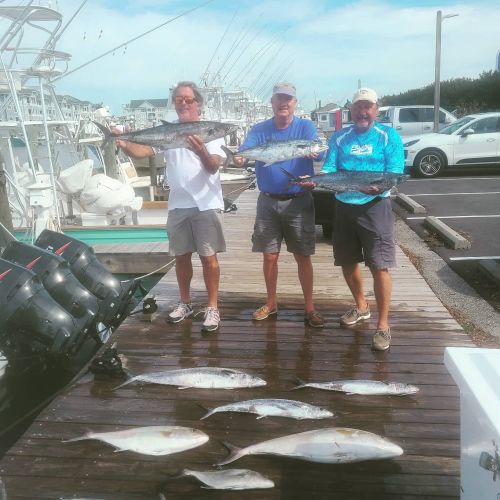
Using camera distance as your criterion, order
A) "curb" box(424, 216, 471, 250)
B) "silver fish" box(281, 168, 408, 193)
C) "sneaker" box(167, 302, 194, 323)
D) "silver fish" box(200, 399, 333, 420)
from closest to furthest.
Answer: "silver fish" box(200, 399, 333, 420) < "silver fish" box(281, 168, 408, 193) < "sneaker" box(167, 302, 194, 323) < "curb" box(424, 216, 471, 250)

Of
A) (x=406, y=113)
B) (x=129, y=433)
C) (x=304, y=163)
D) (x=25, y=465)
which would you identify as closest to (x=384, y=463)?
(x=129, y=433)

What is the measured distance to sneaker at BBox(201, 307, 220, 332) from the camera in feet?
13.0

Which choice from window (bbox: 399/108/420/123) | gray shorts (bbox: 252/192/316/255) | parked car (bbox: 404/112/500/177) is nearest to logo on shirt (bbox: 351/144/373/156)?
gray shorts (bbox: 252/192/316/255)

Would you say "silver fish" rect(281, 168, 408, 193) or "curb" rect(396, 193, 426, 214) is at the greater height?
"silver fish" rect(281, 168, 408, 193)

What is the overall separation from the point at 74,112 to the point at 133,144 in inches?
366

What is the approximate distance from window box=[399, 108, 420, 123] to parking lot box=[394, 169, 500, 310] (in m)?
4.18

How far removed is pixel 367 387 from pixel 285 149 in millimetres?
1668

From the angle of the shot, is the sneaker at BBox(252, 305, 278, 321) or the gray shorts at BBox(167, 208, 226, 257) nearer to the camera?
the gray shorts at BBox(167, 208, 226, 257)

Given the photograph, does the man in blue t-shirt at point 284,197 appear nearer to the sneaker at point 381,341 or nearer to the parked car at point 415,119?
the sneaker at point 381,341

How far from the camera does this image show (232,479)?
2.25m

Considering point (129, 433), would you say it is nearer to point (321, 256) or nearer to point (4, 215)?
point (321, 256)

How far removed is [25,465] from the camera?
2.42 meters

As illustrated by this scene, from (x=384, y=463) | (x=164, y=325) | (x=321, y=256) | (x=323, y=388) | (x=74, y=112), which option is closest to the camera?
(x=384, y=463)

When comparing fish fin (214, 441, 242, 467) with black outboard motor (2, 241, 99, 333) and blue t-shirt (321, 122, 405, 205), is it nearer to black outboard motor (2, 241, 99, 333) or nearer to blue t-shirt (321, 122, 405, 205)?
blue t-shirt (321, 122, 405, 205)
